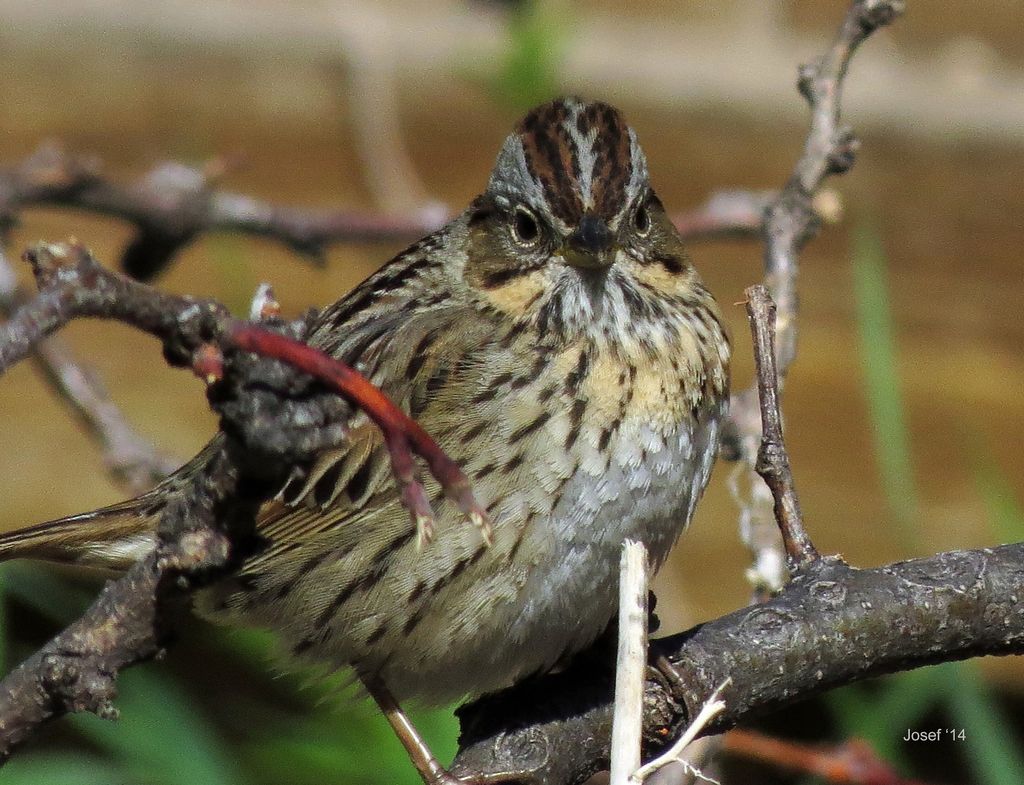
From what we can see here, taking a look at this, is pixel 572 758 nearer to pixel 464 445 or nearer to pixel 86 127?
pixel 464 445

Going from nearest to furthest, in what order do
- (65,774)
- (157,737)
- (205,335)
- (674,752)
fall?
(205,335) < (674,752) < (157,737) < (65,774)

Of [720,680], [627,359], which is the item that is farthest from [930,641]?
[627,359]

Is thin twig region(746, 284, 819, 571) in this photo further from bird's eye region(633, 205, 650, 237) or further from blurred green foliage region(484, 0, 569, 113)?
blurred green foliage region(484, 0, 569, 113)

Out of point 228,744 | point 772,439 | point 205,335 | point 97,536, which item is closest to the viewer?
point 205,335

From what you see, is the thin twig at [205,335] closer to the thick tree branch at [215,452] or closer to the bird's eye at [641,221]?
the thick tree branch at [215,452]

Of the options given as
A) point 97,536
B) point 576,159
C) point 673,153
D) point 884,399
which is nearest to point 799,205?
point 576,159

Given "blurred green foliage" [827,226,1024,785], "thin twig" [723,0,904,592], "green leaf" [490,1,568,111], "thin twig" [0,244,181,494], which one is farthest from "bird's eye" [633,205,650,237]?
"thin twig" [0,244,181,494]

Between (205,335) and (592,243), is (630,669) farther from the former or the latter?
(592,243)
